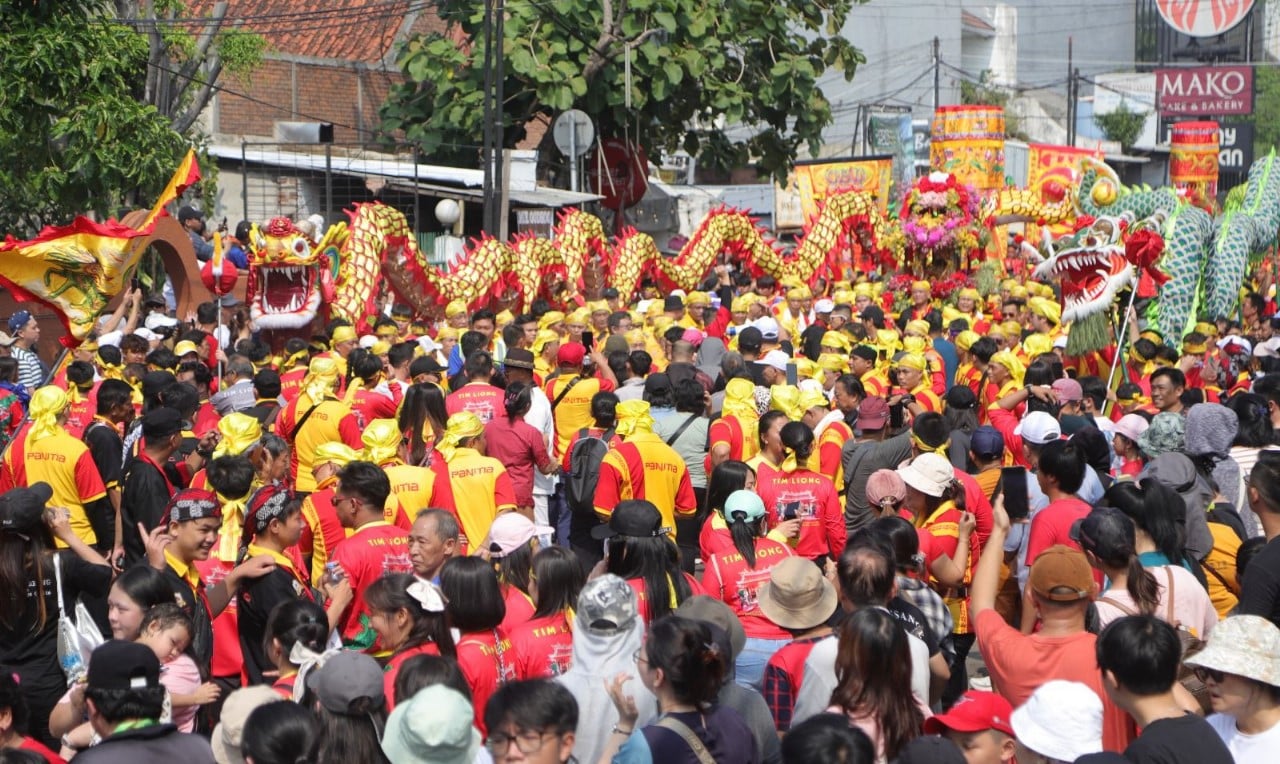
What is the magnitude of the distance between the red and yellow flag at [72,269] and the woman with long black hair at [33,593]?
22.6ft

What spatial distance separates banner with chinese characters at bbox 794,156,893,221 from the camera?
33.0m

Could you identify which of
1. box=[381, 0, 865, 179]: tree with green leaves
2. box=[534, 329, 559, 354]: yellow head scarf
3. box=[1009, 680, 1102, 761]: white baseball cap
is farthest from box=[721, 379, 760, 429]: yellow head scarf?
box=[381, 0, 865, 179]: tree with green leaves

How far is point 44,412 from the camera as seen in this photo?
6.70m

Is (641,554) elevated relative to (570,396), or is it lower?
lower

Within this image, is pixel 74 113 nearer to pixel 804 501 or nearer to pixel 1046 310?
pixel 1046 310

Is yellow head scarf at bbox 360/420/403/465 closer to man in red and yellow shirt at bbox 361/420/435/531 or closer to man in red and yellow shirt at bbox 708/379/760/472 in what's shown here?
man in red and yellow shirt at bbox 361/420/435/531

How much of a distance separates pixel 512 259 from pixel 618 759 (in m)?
11.5

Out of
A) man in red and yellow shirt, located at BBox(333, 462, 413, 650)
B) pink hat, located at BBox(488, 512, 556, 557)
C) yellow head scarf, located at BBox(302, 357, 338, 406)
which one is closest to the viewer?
pink hat, located at BBox(488, 512, 556, 557)

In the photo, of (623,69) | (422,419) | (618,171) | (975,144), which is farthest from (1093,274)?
(975,144)

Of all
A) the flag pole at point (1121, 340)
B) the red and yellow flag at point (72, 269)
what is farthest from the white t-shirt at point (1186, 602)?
the red and yellow flag at point (72, 269)

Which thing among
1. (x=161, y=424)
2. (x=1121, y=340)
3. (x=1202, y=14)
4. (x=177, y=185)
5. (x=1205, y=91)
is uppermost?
(x=1202, y=14)

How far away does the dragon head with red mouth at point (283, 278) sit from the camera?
12.3 metres

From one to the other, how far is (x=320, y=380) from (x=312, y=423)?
Answer: 1.38 feet

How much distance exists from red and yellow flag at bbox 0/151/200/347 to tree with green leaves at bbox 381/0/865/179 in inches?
455
